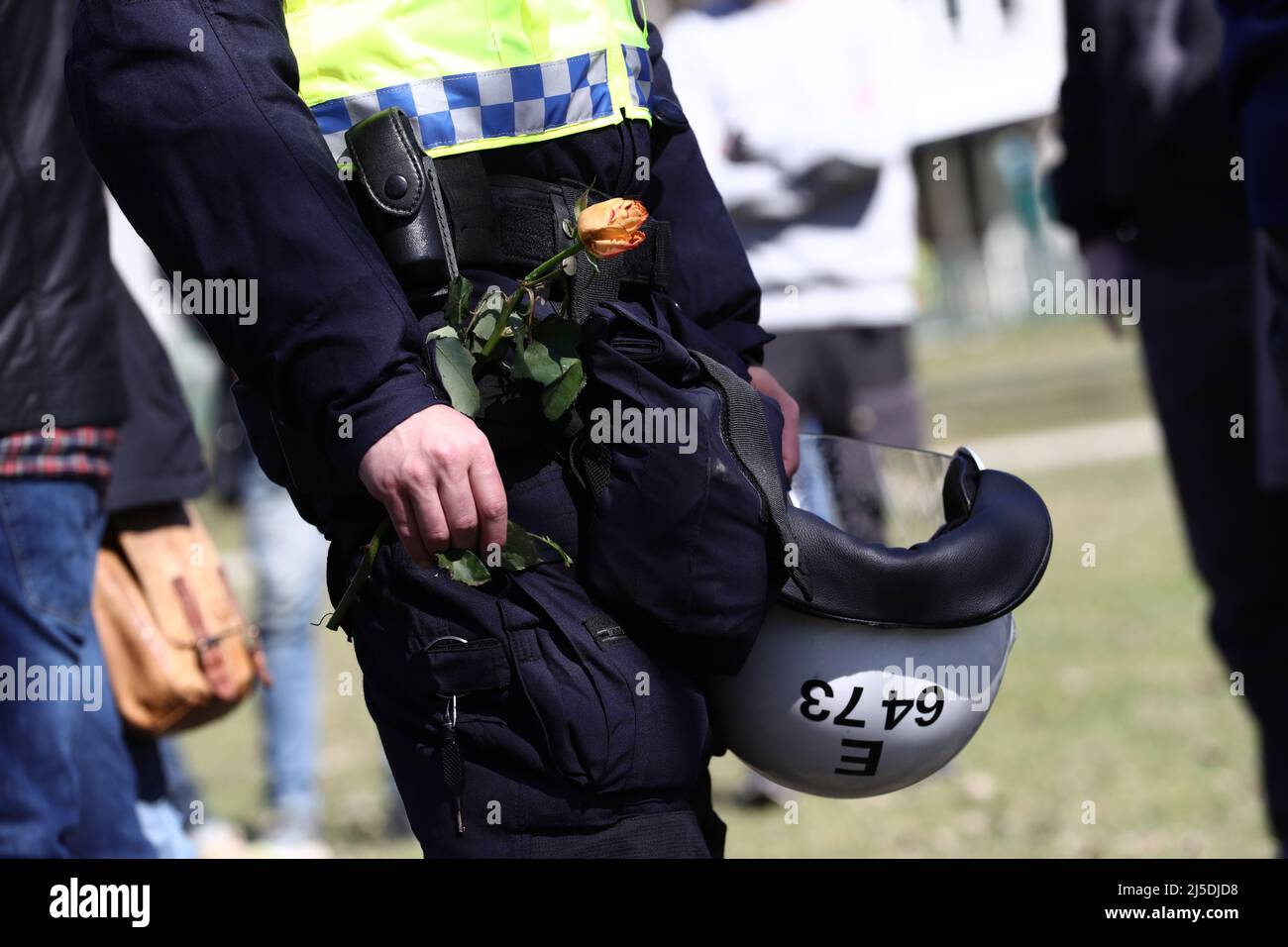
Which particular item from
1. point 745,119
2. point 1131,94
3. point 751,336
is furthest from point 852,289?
point 751,336

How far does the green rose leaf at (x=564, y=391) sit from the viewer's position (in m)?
1.67

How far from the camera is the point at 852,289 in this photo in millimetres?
4352

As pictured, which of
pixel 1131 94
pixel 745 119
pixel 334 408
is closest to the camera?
pixel 334 408

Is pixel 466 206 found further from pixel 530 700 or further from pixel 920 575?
pixel 920 575

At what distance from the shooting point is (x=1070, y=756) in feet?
13.9

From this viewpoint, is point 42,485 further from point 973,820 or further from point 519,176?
point 973,820

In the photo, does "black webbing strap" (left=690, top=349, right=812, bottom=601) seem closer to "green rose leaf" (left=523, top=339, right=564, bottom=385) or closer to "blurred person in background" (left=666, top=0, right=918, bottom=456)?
"green rose leaf" (left=523, top=339, right=564, bottom=385)

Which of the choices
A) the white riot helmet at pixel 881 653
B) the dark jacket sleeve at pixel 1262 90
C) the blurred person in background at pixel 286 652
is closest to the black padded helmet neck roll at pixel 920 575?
the white riot helmet at pixel 881 653

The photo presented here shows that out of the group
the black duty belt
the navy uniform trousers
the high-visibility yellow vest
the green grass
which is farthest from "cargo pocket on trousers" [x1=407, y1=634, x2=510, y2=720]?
the green grass

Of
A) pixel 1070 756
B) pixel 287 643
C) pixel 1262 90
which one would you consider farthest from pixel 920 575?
pixel 287 643

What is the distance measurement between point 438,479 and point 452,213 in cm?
31

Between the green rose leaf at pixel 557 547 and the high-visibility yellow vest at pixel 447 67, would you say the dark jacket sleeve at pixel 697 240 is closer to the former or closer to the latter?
the high-visibility yellow vest at pixel 447 67

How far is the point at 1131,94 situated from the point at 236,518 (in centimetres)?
1117

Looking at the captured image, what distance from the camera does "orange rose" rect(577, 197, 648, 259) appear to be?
5.38 ft
